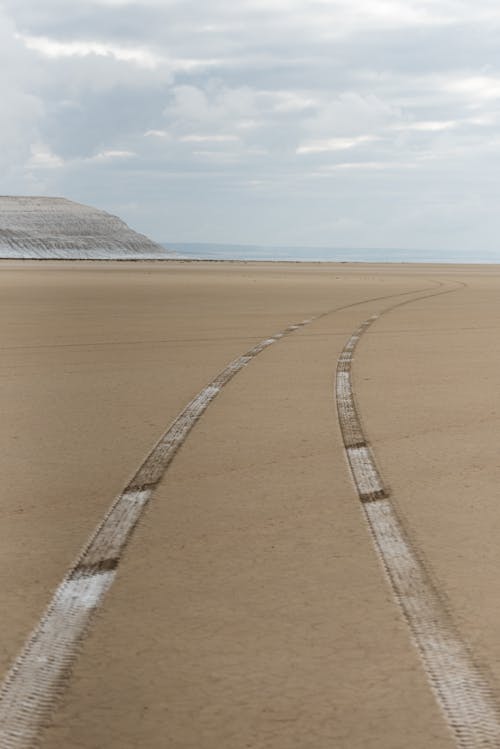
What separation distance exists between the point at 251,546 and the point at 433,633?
1.40m

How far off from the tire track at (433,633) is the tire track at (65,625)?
46.9 inches

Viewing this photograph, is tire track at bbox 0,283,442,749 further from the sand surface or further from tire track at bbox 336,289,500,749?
tire track at bbox 336,289,500,749

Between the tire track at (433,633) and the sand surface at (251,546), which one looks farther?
the sand surface at (251,546)

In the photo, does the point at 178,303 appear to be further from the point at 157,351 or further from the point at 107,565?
the point at 107,565

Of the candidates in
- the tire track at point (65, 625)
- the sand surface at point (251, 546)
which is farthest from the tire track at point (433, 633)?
the tire track at point (65, 625)

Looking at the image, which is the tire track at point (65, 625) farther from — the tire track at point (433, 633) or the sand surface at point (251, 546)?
the tire track at point (433, 633)

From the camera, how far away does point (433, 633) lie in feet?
12.6

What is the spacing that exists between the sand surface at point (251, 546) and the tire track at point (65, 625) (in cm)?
5

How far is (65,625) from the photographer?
391 centimetres

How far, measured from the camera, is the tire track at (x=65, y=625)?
315 centimetres

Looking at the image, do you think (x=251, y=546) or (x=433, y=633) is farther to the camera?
(x=251, y=546)

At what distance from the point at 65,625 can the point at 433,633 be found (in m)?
1.34

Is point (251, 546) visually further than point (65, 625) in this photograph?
Yes

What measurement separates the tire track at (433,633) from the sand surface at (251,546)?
5 cm
